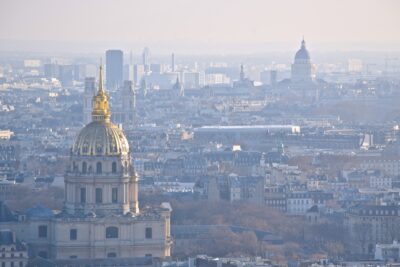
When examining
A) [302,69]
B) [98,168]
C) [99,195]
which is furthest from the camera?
[302,69]

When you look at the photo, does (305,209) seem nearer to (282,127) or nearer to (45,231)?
(45,231)

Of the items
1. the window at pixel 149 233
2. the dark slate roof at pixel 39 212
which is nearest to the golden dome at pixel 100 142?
the dark slate roof at pixel 39 212

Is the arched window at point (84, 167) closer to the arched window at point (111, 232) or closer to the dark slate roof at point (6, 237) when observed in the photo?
the arched window at point (111, 232)

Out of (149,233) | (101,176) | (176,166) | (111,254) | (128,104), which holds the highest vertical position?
(101,176)

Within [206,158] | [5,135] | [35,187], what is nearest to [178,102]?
[5,135]

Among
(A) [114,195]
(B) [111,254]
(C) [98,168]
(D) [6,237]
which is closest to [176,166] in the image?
(C) [98,168]

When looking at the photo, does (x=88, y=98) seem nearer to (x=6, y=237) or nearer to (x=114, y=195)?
(x=114, y=195)
